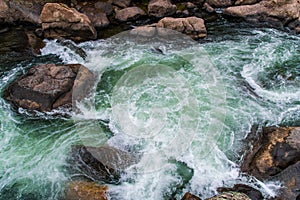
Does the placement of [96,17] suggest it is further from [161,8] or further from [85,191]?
[85,191]

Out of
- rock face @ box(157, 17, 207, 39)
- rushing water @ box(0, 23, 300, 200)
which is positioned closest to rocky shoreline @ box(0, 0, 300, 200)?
rock face @ box(157, 17, 207, 39)

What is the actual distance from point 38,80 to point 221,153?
5.38m

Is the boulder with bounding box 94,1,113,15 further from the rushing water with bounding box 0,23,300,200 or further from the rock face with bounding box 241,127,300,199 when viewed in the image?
the rock face with bounding box 241,127,300,199

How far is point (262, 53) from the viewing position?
11.1 meters

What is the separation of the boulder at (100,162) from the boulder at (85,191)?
0.21 meters

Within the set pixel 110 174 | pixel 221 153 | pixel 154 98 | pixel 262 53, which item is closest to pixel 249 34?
pixel 262 53

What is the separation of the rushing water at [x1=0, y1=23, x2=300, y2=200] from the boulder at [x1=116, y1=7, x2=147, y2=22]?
170 cm

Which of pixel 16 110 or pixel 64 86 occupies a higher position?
pixel 64 86

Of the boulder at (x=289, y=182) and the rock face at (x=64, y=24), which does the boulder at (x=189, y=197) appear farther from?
the rock face at (x=64, y=24)

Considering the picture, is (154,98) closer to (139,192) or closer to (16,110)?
(139,192)

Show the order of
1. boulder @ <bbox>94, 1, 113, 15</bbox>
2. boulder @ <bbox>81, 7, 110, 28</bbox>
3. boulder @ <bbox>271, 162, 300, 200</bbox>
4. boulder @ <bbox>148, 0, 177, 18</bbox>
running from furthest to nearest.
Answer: boulder @ <bbox>94, 1, 113, 15</bbox> → boulder @ <bbox>148, 0, 177, 18</bbox> → boulder @ <bbox>81, 7, 110, 28</bbox> → boulder @ <bbox>271, 162, 300, 200</bbox>

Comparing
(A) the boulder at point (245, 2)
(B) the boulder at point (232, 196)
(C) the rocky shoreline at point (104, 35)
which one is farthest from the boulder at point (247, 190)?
(A) the boulder at point (245, 2)

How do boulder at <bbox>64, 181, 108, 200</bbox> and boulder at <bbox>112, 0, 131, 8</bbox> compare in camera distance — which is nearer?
boulder at <bbox>64, 181, 108, 200</bbox>

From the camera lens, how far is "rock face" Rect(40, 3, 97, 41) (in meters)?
11.7
